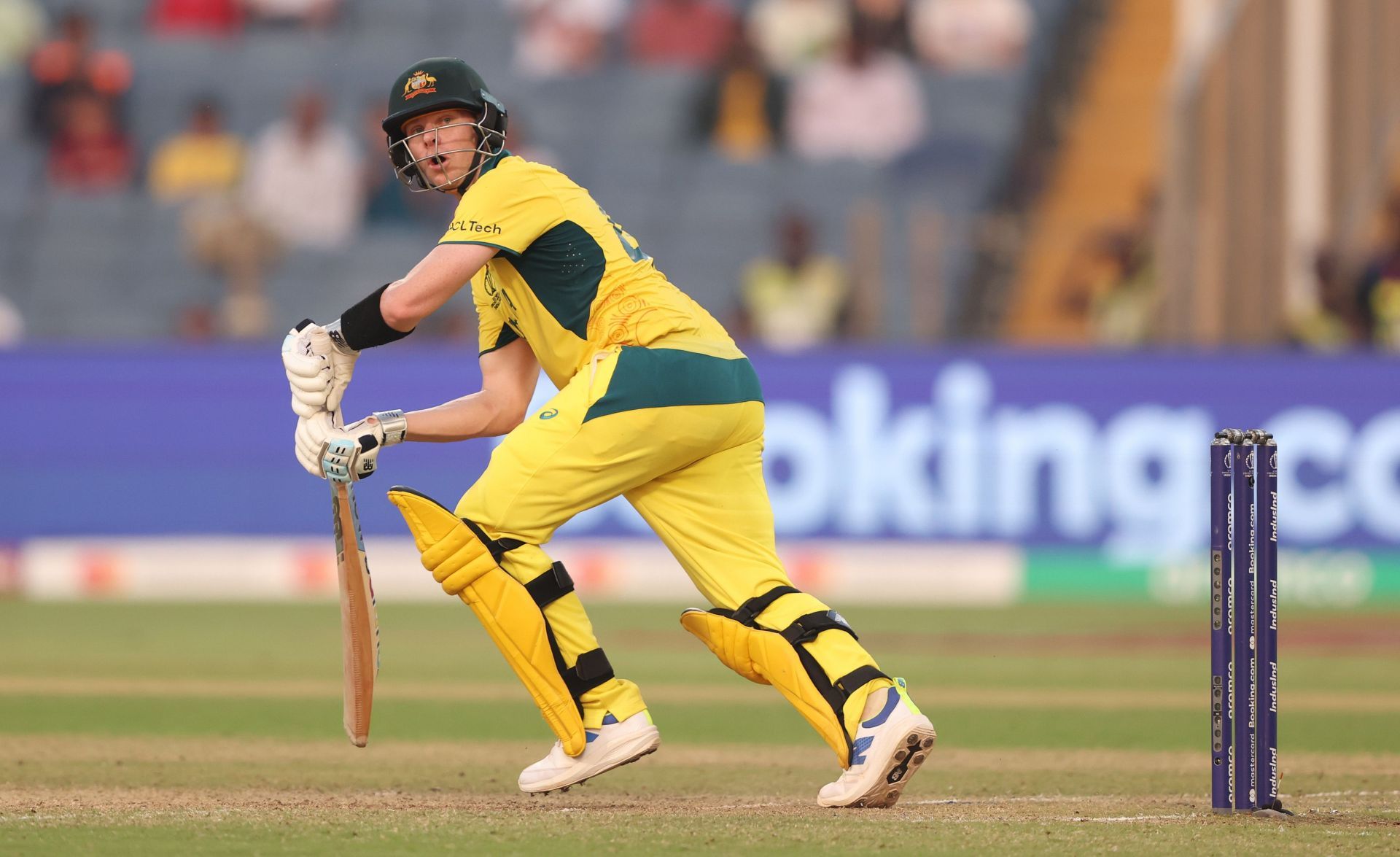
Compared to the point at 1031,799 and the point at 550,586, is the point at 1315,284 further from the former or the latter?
the point at 550,586

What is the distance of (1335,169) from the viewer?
44.6ft

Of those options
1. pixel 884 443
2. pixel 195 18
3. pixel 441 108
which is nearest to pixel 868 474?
pixel 884 443

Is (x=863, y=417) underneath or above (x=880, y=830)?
above

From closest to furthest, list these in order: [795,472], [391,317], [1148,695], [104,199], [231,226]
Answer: [391,317], [1148,695], [795,472], [231,226], [104,199]

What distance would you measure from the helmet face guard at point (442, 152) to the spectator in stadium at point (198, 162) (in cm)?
1139

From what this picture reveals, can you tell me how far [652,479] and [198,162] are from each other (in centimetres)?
1206

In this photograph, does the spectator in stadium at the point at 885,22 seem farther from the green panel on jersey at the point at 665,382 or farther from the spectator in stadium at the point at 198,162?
the green panel on jersey at the point at 665,382

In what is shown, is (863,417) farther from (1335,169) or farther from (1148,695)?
(1148,695)

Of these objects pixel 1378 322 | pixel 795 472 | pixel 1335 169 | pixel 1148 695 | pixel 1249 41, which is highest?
pixel 1249 41

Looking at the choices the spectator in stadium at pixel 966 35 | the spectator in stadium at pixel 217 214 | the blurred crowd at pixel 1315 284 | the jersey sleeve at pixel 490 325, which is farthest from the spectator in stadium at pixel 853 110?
the jersey sleeve at pixel 490 325

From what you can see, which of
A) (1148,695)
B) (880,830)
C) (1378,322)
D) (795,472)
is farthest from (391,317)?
(1378,322)

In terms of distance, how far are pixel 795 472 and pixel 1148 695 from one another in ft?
14.9

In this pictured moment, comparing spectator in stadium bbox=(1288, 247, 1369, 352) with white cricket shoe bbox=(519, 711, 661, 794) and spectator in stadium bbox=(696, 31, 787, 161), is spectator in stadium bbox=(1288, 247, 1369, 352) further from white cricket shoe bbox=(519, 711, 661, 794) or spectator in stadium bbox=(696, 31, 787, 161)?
white cricket shoe bbox=(519, 711, 661, 794)

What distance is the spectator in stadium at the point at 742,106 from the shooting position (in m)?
16.7
